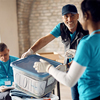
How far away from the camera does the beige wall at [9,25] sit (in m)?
3.78

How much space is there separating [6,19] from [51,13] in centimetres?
129

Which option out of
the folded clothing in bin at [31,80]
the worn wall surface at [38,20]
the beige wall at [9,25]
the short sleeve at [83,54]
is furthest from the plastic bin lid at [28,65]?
the worn wall surface at [38,20]

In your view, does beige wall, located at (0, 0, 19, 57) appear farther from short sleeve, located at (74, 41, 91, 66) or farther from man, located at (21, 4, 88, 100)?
short sleeve, located at (74, 41, 91, 66)

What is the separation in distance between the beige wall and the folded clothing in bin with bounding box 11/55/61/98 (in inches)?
100

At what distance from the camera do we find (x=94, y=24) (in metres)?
0.96

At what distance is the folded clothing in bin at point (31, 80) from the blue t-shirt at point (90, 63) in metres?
0.31

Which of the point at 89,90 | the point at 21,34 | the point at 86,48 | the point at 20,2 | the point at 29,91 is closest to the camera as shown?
the point at 86,48

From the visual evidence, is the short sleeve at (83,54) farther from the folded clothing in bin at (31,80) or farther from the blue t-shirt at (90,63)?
the folded clothing in bin at (31,80)

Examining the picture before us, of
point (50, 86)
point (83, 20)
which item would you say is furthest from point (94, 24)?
point (50, 86)

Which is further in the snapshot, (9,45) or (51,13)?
(51,13)

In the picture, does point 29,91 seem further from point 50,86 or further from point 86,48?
point 86,48

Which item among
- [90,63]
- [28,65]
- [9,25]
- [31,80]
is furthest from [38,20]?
[90,63]

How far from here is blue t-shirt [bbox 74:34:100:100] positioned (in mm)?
926

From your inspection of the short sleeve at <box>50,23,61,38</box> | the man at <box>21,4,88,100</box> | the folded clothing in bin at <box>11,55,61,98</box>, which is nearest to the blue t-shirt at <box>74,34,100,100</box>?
the folded clothing in bin at <box>11,55,61,98</box>
